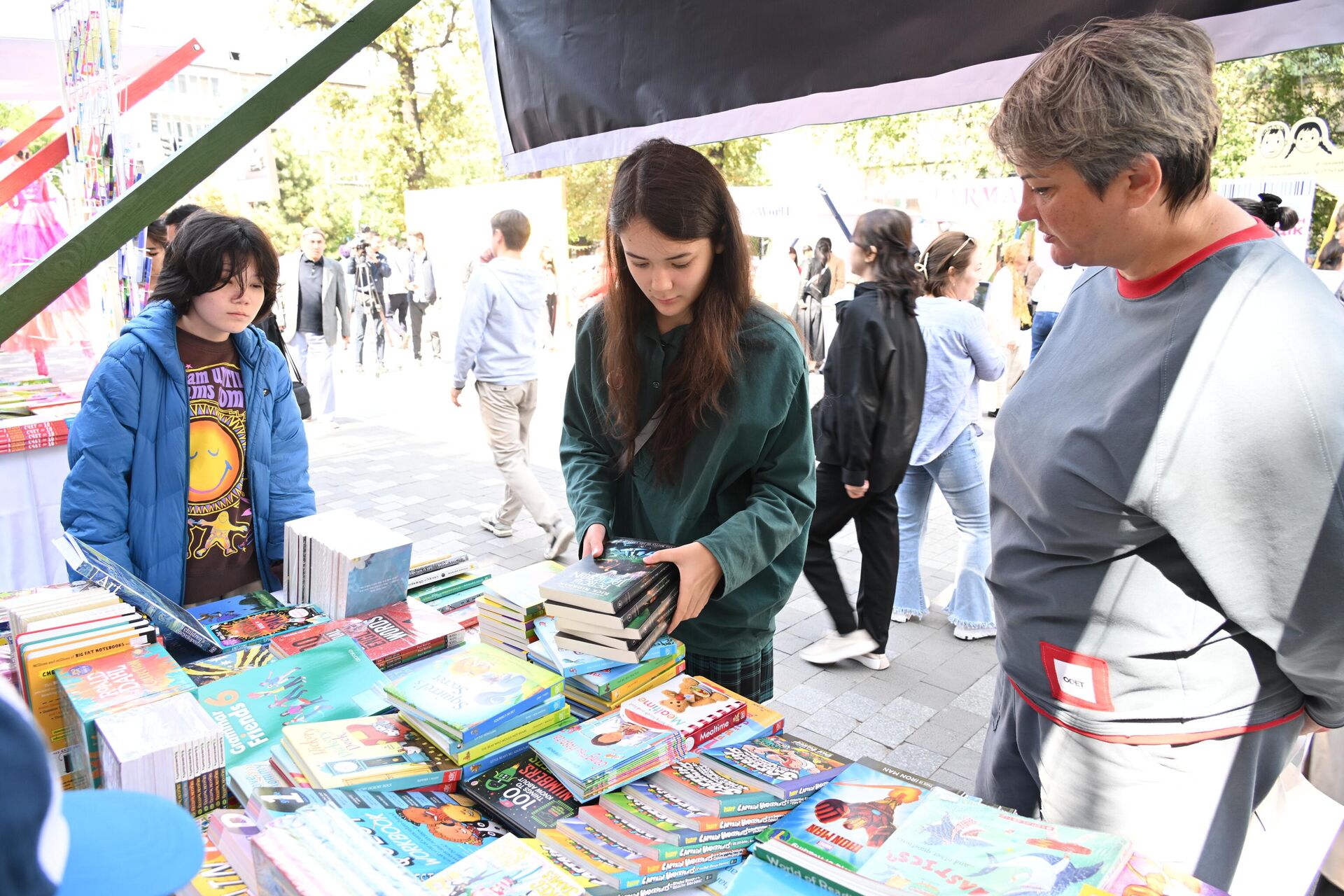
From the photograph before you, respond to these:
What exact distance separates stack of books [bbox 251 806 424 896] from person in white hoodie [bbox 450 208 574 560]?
14.3 feet

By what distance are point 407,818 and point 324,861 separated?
20 cm

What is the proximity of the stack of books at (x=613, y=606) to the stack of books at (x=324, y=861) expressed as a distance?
0.48 m

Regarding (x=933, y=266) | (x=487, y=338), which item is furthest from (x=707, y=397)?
(x=487, y=338)

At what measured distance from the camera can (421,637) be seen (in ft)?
6.64

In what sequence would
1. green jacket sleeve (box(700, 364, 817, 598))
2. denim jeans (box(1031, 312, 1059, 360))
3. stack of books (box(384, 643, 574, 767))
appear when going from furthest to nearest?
denim jeans (box(1031, 312, 1059, 360)) → green jacket sleeve (box(700, 364, 817, 598)) → stack of books (box(384, 643, 574, 767))

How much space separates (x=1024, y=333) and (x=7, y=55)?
956 cm

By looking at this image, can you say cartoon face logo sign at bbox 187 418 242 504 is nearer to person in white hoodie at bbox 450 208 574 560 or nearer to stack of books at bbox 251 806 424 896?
stack of books at bbox 251 806 424 896

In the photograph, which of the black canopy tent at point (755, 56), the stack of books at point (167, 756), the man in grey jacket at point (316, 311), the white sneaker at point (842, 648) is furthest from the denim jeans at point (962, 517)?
the man in grey jacket at point (316, 311)

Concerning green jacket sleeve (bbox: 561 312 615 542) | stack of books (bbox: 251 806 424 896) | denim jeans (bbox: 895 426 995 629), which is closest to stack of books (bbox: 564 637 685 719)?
green jacket sleeve (bbox: 561 312 615 542)

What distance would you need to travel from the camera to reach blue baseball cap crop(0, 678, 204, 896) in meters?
0.56

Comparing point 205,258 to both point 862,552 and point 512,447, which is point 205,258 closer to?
point 862,552

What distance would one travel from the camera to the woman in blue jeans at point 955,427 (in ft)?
13.3

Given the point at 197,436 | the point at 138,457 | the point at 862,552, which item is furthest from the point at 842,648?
the point at 138,457

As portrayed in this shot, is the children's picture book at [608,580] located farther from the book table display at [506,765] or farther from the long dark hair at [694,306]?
the long dark hair at [694,306]
